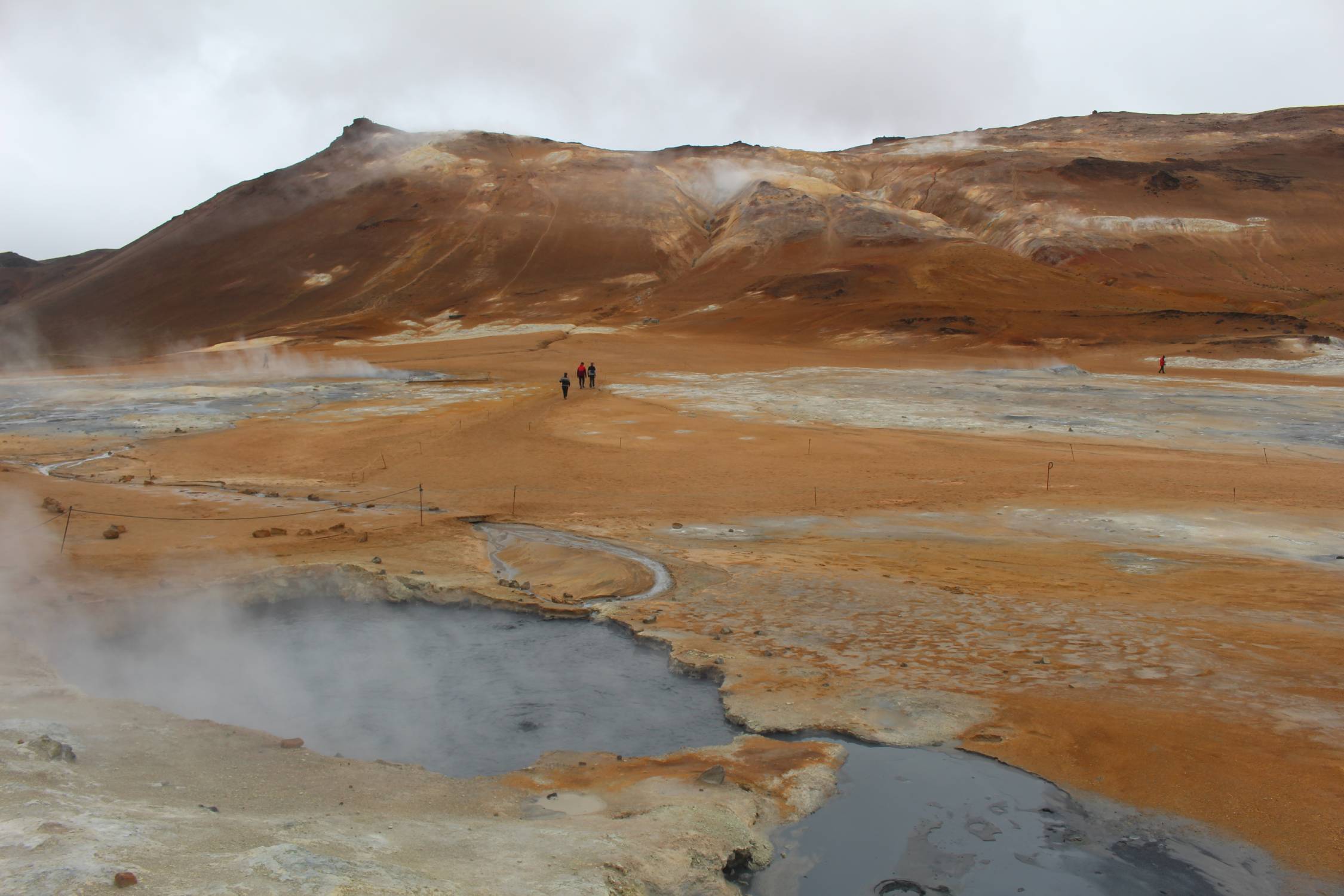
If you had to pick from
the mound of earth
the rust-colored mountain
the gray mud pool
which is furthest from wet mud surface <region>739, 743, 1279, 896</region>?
the rust-colored mountain

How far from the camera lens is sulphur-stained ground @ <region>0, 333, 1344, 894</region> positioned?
18.6 feet

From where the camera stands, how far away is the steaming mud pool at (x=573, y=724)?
6141mm

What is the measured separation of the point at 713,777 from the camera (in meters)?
7.00

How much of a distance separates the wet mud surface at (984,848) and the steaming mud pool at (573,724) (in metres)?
0.01

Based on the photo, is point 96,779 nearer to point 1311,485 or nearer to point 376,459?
point 376,459

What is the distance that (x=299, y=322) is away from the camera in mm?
82812

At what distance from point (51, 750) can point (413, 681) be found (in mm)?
3716

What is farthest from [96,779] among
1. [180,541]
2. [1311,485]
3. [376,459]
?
[1311,485]

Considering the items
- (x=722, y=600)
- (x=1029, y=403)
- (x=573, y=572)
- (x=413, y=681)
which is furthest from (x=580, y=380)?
(x=413, y=681)

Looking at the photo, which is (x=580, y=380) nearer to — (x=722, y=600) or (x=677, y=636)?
(x=722, y=600)

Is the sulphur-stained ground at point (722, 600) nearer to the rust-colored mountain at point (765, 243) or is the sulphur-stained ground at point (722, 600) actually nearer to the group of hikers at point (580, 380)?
the group of hikers at point (580, 380)

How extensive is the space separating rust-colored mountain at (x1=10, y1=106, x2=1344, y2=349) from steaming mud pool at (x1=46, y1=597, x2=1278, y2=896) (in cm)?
4965

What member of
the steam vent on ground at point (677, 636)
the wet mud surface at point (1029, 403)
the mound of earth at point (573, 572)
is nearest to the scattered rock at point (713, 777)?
the steam vent on ground at point (677, 636)

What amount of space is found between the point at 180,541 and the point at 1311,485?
2083cm
